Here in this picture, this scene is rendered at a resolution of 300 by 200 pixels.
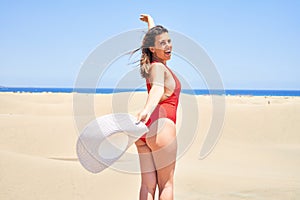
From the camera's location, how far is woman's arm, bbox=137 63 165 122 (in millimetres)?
2720

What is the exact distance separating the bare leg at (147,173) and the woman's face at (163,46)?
2.45ft

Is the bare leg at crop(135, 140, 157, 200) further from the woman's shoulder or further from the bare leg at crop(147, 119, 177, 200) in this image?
the woman's shoulder

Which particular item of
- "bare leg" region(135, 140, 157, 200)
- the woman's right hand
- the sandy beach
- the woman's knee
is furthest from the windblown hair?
the sandy beach

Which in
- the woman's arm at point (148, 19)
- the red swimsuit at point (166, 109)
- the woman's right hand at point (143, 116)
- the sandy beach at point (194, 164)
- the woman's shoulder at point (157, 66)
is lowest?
the sandy beach at point (194, 164)

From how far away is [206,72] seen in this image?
11.9 feet

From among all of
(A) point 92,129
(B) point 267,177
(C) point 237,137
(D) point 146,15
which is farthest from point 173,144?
(C) point 237,137

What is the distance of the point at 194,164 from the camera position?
308 inches

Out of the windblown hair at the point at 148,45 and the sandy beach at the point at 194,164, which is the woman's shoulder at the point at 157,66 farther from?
the sandy beach at the point at 194,164

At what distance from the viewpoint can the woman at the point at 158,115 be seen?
9.34ft

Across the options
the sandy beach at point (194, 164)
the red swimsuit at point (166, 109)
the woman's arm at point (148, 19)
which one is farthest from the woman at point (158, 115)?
the sandy beach at point (194, 164)

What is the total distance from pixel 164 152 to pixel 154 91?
51 cm

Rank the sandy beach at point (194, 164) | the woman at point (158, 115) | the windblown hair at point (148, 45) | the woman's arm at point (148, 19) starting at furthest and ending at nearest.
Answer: the sandy beach at point (194, 164), the woman's arm at point (148, 19), the windblown hair at point (148, 45), the woman at point (158, 115)

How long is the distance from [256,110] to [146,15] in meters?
9.81

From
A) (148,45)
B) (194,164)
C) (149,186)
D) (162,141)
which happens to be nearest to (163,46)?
(148,45)
